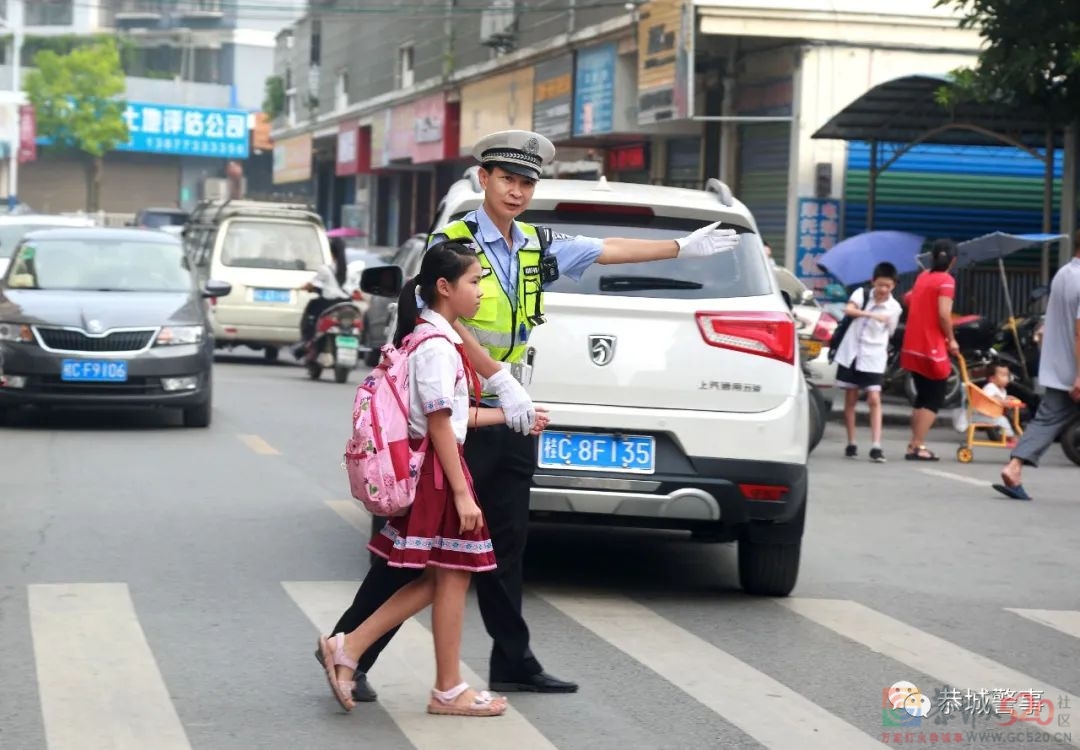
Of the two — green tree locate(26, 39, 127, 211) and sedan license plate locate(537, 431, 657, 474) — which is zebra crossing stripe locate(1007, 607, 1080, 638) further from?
green tree locate(26, 39, 127, 211)

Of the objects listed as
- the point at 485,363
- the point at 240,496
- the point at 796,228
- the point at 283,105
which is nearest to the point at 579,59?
the point at 796,228

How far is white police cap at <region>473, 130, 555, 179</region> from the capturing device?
6059mm

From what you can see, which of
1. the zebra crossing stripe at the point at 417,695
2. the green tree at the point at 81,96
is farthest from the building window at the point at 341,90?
the zebra crossing stripe at the point at 417,695

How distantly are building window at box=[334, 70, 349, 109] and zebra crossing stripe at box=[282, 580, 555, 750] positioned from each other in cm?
4992

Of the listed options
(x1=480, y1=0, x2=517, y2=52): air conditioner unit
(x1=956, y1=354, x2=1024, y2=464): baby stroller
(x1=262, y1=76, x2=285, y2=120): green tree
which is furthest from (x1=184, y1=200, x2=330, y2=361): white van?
(x1=262, y1=76, x2=285, y2=120): green tree

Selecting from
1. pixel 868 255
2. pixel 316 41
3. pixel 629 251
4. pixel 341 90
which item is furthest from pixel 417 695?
pixel 316 41

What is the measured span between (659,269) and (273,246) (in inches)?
677

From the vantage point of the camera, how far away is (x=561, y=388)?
766cm

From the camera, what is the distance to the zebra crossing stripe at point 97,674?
5.48 meters

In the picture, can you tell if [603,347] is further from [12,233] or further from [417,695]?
[12,233]

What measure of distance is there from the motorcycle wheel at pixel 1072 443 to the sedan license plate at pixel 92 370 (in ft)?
24.8

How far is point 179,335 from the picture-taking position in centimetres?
1466

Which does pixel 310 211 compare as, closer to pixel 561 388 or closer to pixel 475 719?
pixel 561 388

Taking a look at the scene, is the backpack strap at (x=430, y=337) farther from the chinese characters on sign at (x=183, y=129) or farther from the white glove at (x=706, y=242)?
the chinese characters on sign at (x=183, y=129)
